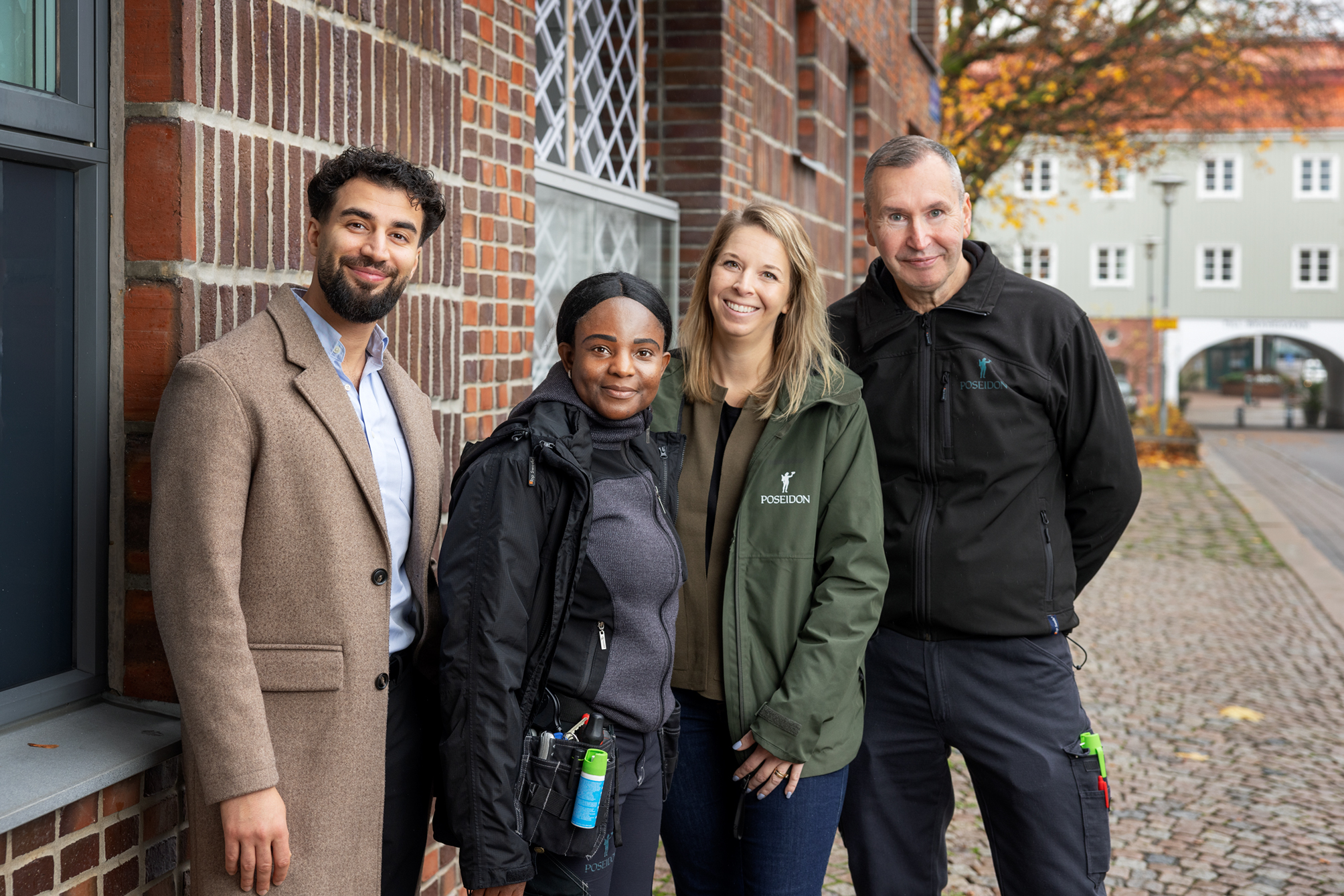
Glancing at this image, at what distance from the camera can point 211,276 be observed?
2248 mm

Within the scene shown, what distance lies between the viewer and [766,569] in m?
2.56

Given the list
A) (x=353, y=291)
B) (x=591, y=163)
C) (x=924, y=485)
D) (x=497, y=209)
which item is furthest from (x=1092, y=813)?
(x=591, y=163)

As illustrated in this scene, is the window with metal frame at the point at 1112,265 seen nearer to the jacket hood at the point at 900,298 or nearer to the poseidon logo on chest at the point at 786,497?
the jacket hood at the point at 900,298

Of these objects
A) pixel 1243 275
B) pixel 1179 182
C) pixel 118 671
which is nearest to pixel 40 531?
pixel 118 671

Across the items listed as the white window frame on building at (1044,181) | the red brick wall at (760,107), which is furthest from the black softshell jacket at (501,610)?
the white window frame on building at (1044,181)

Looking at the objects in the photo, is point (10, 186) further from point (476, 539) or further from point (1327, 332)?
point (1327, 332)

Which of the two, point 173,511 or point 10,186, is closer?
point 173,511

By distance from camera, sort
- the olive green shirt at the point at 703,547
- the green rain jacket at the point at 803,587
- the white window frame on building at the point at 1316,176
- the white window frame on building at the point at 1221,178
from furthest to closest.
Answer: the white window frame on building at the point at 1221,178
the white window frame on building at the point at 1316,176
the olive green shirt at the point at 703,547
the green rain jacket at the point at 803,587

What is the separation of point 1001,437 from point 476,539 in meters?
1.35

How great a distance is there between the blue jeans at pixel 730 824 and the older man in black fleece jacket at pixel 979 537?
343mm

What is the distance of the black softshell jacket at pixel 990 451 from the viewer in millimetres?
2811

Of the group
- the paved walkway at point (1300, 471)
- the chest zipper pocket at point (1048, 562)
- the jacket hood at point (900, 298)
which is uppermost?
the jacket hood at point (900, 298)

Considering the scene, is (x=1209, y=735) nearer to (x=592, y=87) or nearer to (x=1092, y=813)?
(x=1092, y=813)

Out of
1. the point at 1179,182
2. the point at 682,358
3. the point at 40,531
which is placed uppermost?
the point at 1179,182
